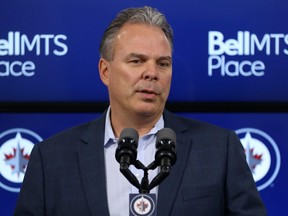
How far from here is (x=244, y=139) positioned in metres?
3.55

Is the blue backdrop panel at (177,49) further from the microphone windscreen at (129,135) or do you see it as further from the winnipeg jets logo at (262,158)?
the microphone windscreen at (129,135)

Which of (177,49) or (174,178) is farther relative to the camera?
(177,49)

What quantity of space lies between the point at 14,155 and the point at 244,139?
1007 mm

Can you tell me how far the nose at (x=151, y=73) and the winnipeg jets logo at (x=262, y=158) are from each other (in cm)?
101

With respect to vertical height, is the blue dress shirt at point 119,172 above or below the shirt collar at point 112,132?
below

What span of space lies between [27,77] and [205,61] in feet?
2.61

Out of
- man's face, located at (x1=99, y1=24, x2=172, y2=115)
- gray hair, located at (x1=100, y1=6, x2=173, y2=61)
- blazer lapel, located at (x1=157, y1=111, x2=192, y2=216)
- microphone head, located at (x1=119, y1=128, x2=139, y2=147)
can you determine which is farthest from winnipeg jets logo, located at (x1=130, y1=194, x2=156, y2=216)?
gray hair, located at (x1=100, y1=6, x2=173, y2=61)

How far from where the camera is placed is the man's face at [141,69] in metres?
2.66

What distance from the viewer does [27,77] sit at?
Answer: 3.63m

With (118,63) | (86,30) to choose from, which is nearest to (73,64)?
(86,30)

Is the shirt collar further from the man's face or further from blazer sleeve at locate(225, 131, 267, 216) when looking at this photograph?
blazer sleeve at locate(225, 131, 267, 216)

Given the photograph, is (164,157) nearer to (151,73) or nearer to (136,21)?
(151,73)

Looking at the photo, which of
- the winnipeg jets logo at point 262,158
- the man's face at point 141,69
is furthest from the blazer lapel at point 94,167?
the winnipeg jets logo at point 262,158

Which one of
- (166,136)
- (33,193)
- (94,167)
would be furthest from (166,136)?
(33,193)
